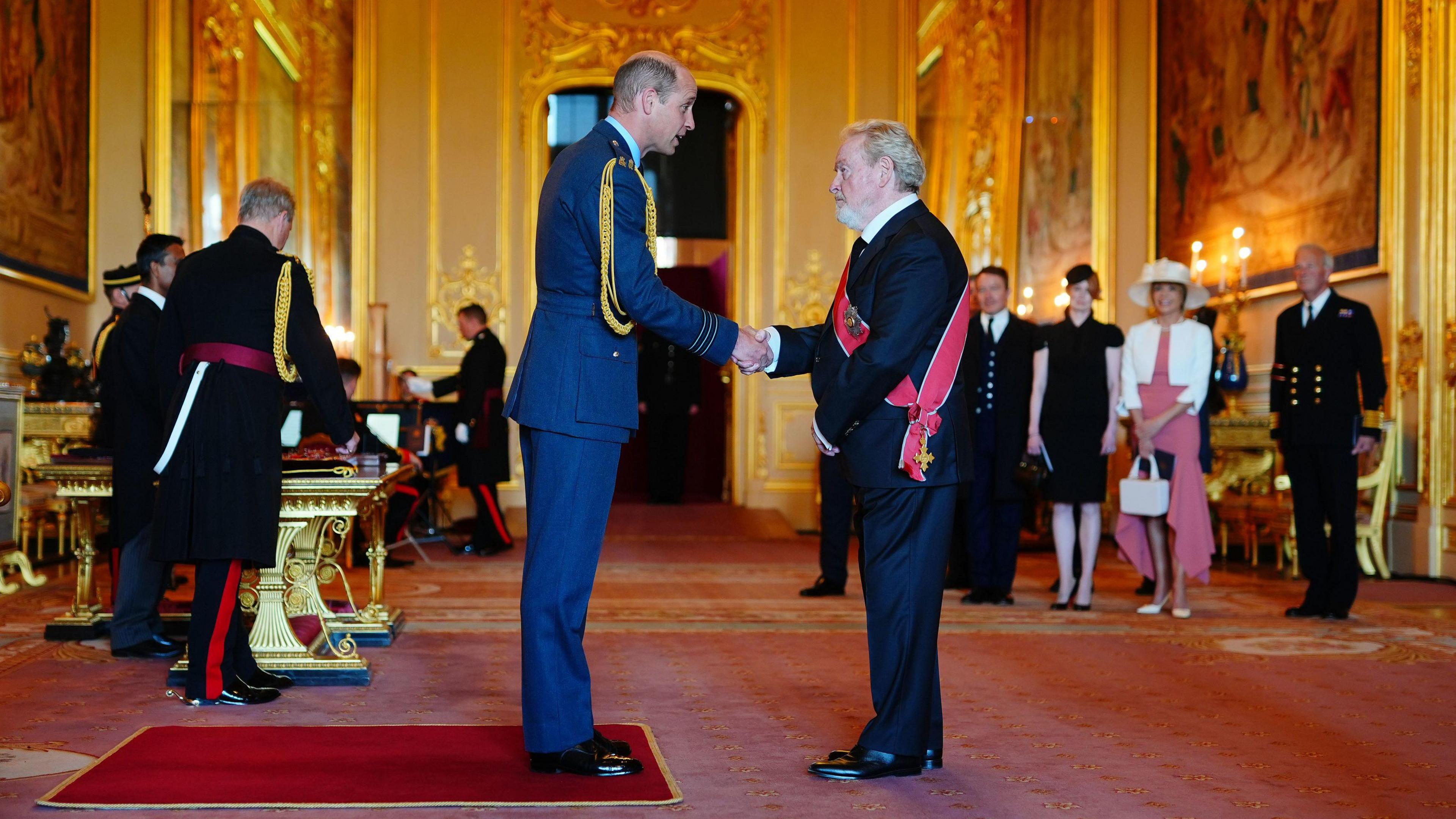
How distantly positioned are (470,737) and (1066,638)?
2683mm

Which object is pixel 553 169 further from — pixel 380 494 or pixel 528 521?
pixel 380 494

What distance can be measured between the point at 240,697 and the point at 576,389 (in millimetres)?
1569

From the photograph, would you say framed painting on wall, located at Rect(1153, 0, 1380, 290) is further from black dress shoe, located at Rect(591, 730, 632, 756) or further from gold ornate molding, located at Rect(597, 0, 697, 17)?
black dress shoe, located at Rect(591, 730, 632, 756)

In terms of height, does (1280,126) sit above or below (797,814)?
above

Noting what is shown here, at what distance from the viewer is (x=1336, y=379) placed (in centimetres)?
557

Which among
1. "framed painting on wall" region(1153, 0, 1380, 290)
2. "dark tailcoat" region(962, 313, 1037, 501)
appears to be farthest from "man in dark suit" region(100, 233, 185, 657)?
"framed painting on wall" region(1153, 0, 1380, 290)

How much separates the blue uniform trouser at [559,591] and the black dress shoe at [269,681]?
1277 millimetres

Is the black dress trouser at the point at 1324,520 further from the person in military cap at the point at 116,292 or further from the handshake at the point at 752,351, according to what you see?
the person in military cap at the point at 116,292

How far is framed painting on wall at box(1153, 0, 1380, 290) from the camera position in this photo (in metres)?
7.66

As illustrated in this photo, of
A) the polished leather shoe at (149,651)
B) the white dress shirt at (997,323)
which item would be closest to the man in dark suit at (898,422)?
the polished leather shoe at (149,651)

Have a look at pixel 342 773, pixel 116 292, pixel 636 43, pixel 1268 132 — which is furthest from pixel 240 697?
pixel 636 43

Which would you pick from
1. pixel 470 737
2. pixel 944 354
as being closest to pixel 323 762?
pixel 470 737

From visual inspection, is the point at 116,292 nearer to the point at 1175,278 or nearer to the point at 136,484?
the point at 136,484

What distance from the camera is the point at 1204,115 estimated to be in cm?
961
